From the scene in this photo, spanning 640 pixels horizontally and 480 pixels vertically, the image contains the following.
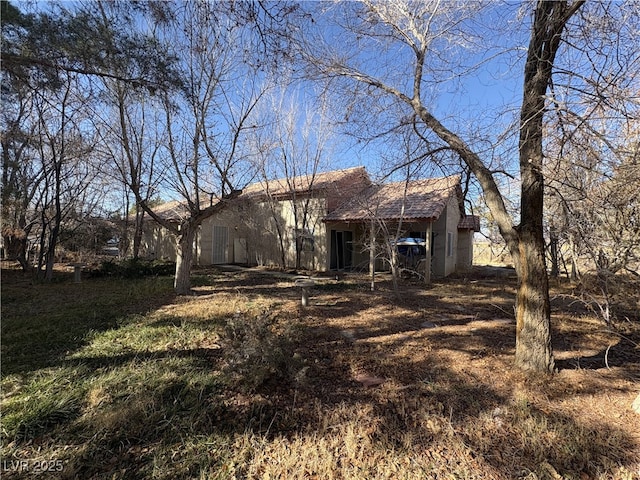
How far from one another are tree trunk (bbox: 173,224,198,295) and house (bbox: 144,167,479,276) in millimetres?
6447

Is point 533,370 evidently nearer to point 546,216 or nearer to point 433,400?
point 433,400

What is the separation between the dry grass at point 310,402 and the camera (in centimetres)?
235

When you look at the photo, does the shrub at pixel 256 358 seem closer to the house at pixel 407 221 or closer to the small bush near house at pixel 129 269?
the house at pixel 407 221

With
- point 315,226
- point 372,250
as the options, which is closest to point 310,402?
point 372,250

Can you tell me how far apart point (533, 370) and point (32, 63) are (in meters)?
6.59

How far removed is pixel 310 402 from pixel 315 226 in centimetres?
1193

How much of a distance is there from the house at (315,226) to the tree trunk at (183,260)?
6447 mm

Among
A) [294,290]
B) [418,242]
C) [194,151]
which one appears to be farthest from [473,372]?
[418,242]

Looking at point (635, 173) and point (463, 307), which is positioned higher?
point (635, 173)

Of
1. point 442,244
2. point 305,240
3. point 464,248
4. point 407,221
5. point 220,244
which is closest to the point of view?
point 407,221

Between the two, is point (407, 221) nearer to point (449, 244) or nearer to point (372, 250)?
point (372, 250)

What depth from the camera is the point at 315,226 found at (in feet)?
48.7

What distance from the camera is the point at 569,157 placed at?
145 inches

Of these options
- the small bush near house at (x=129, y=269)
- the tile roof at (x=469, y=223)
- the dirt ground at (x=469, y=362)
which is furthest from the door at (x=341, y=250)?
the dirt ground at (x=469, y=362)
